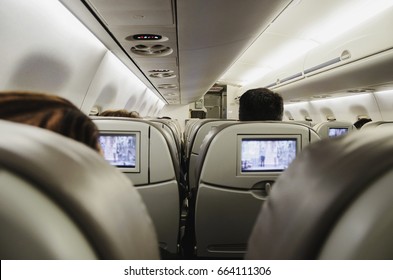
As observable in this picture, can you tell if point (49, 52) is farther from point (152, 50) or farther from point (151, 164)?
point (151, 164)

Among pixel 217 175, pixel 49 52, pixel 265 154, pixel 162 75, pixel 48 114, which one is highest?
pixel 162 75

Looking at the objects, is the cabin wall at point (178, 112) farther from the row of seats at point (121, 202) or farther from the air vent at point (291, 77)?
the row of seats at point (121, 202)

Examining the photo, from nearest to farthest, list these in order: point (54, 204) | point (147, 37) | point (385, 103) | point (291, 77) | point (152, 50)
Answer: point (54, 204)
point (147, 37)
point (152, 50)
point (385, 103)
point (291, 77)

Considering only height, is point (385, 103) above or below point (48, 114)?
above

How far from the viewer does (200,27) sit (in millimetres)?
2957

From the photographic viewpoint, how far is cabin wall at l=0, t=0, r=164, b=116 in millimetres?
Answer: 2391

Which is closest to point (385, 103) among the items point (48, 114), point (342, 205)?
point (342, 205)

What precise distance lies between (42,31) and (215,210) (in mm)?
2103

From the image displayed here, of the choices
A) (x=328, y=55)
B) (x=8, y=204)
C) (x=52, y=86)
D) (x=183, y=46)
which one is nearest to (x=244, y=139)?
(x=8, y=204)

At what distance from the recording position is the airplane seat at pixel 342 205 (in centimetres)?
41

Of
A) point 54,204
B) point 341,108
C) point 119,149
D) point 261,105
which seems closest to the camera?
point 54,204

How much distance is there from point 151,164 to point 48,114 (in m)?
1.24

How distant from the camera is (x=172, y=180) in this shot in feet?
6.15

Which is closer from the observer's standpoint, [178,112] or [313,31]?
[313,31]
